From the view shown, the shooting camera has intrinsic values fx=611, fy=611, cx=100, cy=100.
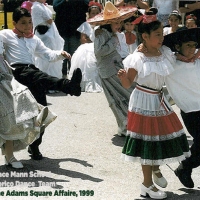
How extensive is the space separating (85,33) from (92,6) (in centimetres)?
123

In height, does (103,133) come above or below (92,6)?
below

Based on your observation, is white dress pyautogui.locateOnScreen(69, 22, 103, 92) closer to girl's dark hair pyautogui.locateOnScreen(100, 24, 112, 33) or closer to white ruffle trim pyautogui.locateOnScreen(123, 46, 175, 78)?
girl's dark hair pyautogui.locateOnScreen(100, 24, 112, 33)

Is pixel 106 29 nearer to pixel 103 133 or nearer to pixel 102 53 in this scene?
pixel 102 53

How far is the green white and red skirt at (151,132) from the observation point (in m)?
5.12

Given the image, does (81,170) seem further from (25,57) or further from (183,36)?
(183,36)

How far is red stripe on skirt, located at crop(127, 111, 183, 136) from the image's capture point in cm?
512

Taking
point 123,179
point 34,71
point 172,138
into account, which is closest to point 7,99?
point 34,71

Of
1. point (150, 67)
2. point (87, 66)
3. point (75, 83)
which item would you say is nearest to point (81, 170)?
point (75, 83)

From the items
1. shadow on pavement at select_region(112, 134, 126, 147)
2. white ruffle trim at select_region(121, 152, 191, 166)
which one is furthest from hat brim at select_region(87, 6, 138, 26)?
white ruffle trim at select_region(121, 152, 191, 166)

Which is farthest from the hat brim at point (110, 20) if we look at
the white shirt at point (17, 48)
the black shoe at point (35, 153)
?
the black shoe at point (35, 153)

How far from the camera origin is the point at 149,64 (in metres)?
5.11

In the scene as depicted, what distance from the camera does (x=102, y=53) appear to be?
7254 millimetres

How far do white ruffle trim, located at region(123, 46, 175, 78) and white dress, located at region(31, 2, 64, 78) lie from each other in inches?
219

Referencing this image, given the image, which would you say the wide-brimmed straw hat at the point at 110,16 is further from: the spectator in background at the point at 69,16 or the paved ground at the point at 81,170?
the spectator in background at the point at 69,16
